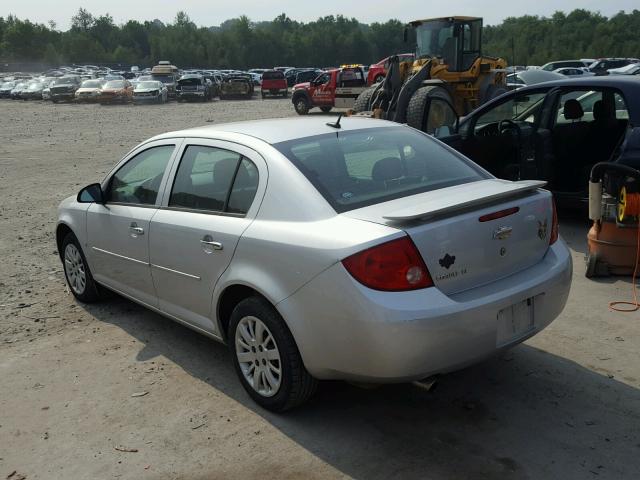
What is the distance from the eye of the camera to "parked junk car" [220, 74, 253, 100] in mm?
42344

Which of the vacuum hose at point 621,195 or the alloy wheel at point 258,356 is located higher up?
the vacuum hose at point 621,195

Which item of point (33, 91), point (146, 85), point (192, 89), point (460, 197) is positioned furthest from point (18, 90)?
point (460, 197)

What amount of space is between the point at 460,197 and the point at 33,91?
1949 inches

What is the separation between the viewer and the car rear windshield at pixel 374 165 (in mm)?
3709

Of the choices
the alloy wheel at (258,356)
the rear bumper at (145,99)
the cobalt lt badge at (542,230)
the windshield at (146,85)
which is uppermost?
the cobalt lt badge at (542,230)

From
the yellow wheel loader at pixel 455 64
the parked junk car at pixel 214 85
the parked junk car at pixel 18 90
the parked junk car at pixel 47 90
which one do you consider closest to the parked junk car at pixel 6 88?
the parked junk car at pixel 18 90

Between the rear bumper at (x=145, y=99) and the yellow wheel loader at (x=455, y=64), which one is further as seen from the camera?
the rear bumper at (x=145, y=99)

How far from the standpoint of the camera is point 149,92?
40219 mm

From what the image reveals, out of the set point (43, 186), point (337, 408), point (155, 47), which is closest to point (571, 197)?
point (337, 408)

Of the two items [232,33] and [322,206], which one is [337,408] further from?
[232,33]

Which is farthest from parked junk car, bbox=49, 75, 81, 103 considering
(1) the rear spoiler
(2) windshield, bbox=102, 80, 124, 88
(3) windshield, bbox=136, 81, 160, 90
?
(1) the rear spoiler

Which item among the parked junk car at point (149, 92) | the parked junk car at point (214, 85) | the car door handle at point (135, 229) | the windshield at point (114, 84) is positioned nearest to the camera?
the car door handle at point (135, 229)

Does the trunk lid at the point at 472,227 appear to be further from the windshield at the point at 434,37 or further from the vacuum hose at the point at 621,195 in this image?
the windshield at the point at 434,37

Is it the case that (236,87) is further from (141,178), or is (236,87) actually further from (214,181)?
(214,181)
